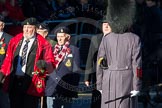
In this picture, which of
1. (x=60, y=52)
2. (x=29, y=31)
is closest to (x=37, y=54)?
(x=29, y=31)

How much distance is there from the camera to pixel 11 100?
37.3 feet

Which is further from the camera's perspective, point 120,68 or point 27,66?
point 27,66

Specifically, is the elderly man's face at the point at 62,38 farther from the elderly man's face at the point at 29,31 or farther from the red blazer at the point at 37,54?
the elderly man's face at the point at 29,31

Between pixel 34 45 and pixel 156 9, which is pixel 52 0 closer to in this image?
pixel 156 9

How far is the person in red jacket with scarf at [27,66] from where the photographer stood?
11.0m

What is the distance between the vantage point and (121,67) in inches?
387

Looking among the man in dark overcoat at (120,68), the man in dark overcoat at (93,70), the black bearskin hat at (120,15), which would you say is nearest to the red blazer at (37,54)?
the man in dark overcoat at (93,70)

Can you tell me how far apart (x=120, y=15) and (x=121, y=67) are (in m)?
0.97

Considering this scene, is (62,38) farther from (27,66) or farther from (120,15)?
(120,15)

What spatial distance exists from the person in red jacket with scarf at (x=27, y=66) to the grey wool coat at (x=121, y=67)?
4.36 feet

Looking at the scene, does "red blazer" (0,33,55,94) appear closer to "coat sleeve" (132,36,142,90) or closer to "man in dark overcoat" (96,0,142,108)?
"man in dark overcoat" (96,0,142,108)

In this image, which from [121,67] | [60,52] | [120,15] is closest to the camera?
[121,67]

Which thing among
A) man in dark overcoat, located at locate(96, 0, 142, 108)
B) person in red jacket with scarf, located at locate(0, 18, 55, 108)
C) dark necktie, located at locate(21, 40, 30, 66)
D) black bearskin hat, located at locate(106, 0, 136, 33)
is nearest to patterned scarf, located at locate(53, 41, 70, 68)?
person in red jacket with scarf, located at locate(0, 18, 55, 108)

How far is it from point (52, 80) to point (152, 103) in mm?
3398
